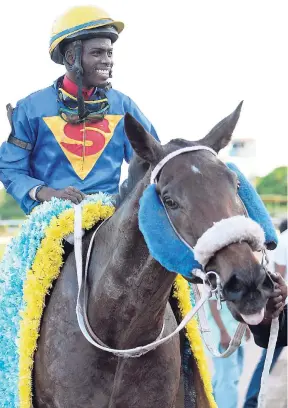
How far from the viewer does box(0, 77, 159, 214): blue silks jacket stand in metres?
4.10

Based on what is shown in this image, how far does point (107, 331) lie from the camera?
3.23 m

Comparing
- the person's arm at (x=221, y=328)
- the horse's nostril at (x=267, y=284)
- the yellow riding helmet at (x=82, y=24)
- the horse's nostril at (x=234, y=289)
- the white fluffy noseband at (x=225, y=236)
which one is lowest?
the person's arm at (x=221, y=328)

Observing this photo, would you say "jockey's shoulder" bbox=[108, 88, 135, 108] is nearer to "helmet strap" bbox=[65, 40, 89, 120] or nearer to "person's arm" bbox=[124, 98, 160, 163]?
"person's arm" bbox=[124, 98, 160, 163]

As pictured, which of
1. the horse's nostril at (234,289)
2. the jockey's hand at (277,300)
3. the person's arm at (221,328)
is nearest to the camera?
the horse's nostril at (234,289)

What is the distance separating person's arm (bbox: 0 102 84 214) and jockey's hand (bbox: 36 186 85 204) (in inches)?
3.3

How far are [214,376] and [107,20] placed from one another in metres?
4.20

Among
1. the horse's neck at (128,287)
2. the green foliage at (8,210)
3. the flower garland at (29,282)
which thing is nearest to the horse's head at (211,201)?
the horse's neck at (128,287)

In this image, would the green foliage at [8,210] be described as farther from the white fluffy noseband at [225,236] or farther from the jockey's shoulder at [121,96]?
the white fluffy noseband at [225,236]

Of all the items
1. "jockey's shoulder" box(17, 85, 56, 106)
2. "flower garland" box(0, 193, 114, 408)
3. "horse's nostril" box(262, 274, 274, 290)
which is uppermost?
"jockey's shoulder" box(17, 85, 56, 106)

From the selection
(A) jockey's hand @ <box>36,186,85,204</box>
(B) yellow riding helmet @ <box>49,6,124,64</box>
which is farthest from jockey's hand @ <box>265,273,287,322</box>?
(B) yellow riding helmet @ <box>49,6,124,64</box>

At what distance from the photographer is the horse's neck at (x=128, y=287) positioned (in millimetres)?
3029

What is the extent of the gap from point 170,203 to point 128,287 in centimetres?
57

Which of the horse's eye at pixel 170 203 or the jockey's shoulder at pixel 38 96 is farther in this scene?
the jockey's shoulder at pixel 38 96

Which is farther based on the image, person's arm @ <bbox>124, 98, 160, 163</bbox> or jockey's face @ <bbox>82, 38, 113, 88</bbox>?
person's arm @ <bbox>124, 98, 160, 163</bbox>
